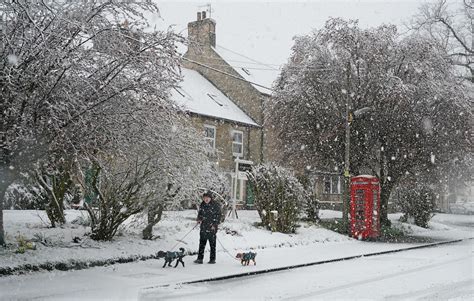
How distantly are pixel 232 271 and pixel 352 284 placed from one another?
2.71 meters

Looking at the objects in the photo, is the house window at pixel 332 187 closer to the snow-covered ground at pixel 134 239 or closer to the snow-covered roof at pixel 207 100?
the snow-covered roof at pixel 207 100

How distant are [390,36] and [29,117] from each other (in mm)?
17464

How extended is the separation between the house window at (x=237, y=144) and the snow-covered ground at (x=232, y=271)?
15589mm

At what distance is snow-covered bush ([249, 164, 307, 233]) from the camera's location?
60.2ft

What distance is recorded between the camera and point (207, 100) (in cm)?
3322

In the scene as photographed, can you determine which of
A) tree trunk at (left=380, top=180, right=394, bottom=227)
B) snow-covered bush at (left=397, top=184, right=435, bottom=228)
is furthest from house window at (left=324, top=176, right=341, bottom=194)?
tree trunk at (left=380, top=180, right=394, bottom=227)

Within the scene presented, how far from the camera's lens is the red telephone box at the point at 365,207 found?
62.9 feet

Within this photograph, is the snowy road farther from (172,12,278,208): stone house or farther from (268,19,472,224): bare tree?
(172,12,278,208): stone house

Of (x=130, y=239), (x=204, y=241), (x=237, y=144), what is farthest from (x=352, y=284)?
(x=237, y=144)

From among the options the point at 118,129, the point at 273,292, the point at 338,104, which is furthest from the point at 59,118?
the point at 338,104

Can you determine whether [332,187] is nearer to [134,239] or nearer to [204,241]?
[134,239]

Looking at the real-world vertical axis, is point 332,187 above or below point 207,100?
below

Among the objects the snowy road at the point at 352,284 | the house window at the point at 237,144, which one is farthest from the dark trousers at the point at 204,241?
the house window at the point at 237,144

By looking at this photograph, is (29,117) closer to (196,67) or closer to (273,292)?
(273,292)
